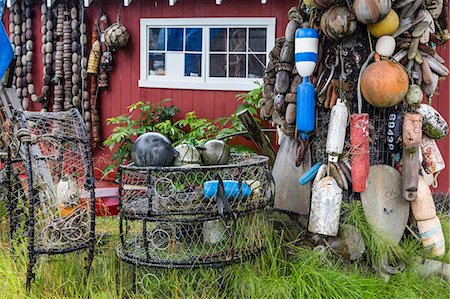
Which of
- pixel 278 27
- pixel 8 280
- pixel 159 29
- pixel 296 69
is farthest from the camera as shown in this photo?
pixel 159 29

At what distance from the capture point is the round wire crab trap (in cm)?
433

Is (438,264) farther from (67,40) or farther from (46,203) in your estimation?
(67,40)

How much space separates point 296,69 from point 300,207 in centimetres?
118

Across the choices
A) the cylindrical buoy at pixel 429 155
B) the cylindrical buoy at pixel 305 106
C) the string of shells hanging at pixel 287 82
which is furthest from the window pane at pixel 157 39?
the cylindrical buoy at pixel 429 155

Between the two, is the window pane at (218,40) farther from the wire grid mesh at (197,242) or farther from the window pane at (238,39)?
the wire grid mesh at (197,242)

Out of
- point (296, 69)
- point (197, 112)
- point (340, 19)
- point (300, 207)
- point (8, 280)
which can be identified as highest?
point (340, 19)

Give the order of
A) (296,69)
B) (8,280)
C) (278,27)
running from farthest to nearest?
(278,27) → (296,69) → (8,280)

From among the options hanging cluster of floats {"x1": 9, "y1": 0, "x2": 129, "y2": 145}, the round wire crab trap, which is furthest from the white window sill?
the round wire crab trap

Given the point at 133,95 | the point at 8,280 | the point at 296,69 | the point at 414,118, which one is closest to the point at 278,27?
the point at 133,95

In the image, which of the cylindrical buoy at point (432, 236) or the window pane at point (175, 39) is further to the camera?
the window pane at point (175, 39)

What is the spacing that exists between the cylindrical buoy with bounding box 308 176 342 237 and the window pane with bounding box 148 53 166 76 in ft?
15.2

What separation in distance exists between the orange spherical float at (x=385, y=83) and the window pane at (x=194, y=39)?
4224mm

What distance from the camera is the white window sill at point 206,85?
8375mm

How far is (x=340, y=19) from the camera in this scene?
471 centimetres
